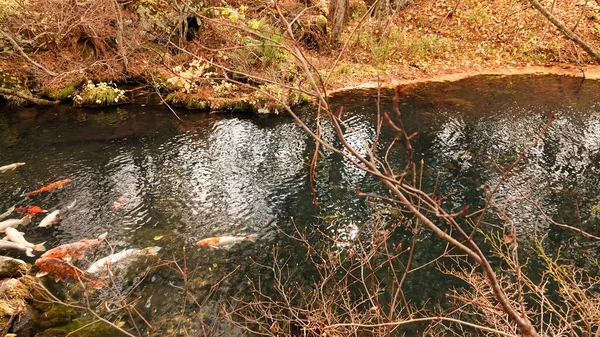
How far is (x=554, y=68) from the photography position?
16438 mm

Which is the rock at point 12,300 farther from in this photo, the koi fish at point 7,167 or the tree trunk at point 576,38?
the tree trunk at point 576,38

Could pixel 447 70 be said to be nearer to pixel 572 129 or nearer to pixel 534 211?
pixel 572 129

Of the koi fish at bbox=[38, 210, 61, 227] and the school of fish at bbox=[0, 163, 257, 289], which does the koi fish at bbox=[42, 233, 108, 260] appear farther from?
the koi fish at bbox=[38, 210, 61, 227]

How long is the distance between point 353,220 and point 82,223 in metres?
4.96

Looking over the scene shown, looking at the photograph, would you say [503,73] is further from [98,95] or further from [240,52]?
[98,95]

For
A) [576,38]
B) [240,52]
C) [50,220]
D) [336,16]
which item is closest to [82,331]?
[50,220]

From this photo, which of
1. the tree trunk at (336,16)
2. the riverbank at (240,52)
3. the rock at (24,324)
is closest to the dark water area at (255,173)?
the riverbank at (240,52)

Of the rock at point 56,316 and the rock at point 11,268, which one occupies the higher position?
the rock at point 11,268

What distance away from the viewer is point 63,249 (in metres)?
6.71

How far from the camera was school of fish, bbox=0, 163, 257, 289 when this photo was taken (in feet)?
20.4

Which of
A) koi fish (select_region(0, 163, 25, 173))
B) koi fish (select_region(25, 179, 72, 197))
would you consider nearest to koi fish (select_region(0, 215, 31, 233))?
koi fish (select_region(25, 179, 72, 197))

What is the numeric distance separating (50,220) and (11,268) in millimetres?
1734

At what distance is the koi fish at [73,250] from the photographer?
6621 mm

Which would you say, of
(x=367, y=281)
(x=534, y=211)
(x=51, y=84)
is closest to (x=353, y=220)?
(x=367, y=281)
